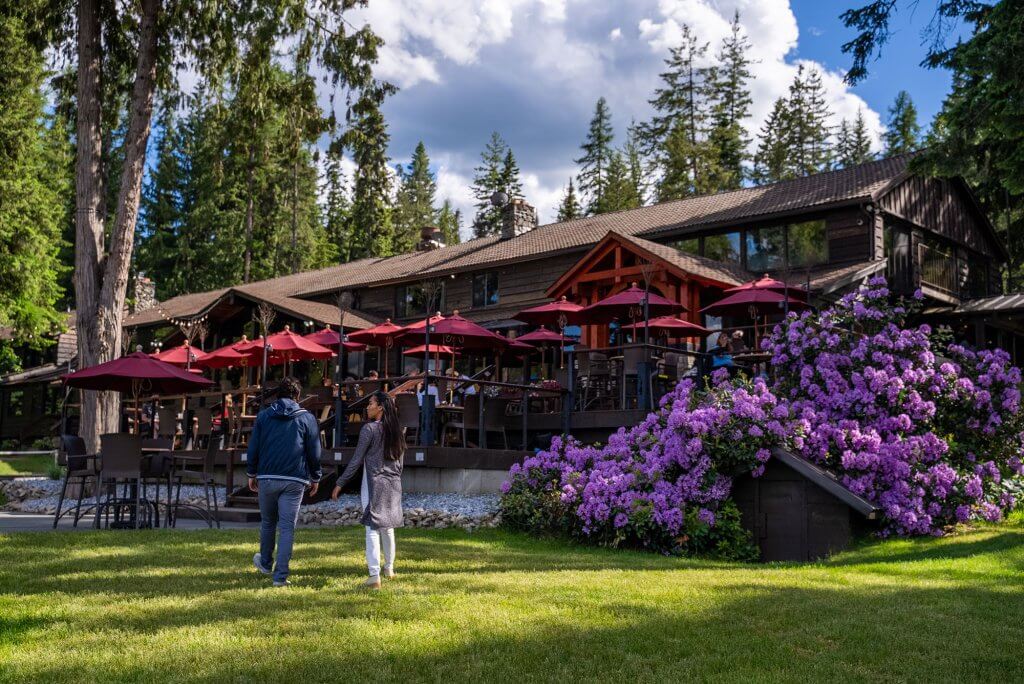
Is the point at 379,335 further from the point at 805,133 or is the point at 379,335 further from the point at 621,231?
the point at 805,133

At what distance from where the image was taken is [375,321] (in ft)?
97.3

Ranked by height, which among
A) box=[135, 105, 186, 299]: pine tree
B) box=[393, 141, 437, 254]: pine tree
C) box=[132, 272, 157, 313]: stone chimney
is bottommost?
box=[132, 272, 157, 313]: stone chimney

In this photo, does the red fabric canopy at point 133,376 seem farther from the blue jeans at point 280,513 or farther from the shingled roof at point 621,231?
the shingled roof at point 621,231

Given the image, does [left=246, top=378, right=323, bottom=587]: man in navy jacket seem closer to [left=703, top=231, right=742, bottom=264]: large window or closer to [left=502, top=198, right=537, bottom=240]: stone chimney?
[left=703, top=231, right=742, bottom=264]: large window

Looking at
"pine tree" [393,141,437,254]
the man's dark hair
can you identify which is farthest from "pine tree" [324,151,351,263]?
the man's dark hair

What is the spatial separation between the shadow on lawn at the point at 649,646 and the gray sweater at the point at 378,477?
1.00m

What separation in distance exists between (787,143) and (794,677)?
49744 millimetres

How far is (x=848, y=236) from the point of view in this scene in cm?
2236

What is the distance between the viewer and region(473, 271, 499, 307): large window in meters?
27.7

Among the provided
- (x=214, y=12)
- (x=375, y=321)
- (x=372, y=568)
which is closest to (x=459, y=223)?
(x=375, y=321)

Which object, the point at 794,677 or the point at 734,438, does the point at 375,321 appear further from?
the point at 794,677

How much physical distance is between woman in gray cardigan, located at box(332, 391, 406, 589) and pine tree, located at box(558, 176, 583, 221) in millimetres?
48025

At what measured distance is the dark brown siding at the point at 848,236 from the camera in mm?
22062

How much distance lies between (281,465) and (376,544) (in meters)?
1.05
